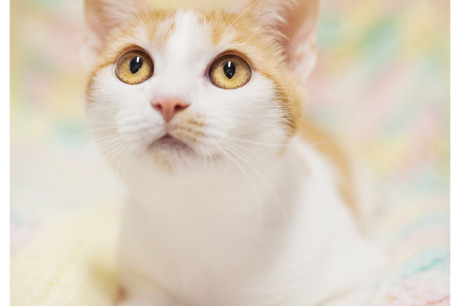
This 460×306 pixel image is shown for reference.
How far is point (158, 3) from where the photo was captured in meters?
1.12

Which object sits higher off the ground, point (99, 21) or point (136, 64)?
point (99, 21)

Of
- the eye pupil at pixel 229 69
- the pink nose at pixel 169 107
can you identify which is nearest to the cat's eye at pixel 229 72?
the eye pupil at pixel 229 69

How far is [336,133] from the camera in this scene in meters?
1.89

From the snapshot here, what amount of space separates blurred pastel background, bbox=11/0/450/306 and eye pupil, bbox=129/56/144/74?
0.22 meters

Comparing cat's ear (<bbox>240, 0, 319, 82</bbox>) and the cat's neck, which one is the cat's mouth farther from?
cat's ear (<bbox>240, 0, 319, 82</bbox>)

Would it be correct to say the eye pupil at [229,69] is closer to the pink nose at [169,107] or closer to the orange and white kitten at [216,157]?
the orange and white kitten at [216,157]

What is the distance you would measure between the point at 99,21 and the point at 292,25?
435 mm

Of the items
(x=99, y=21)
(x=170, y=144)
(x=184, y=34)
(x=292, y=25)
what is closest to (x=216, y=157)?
(x=170, y=144)

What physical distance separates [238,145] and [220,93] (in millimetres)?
99

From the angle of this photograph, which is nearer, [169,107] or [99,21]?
[169,107]

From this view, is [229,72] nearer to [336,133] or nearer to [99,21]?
[99,21]

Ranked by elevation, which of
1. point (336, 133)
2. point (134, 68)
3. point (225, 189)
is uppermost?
point (134, 68)

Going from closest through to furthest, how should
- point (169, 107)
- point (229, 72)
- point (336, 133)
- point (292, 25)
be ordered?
point (169, 107) < point (229, 72) < point (292, 25) < point (336, 133)

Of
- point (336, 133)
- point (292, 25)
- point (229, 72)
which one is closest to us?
point (229, 72)
